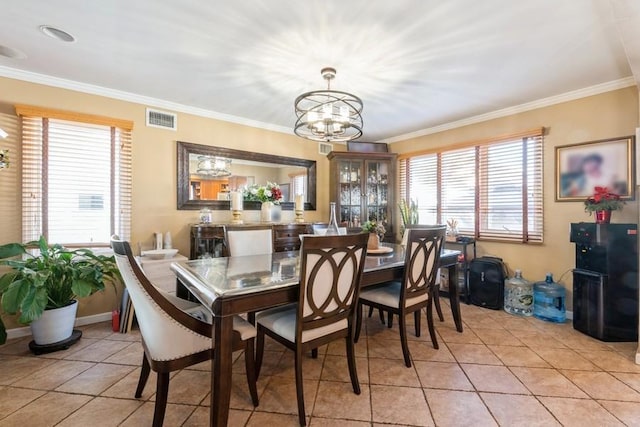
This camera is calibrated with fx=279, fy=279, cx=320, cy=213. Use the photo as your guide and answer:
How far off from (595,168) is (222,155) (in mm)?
4334

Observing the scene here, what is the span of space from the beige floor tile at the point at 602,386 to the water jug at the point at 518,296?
1.25m

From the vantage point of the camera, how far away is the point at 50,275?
2.43 metres

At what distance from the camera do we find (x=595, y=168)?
2934mm

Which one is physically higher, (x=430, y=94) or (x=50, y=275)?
(x=430, y=94)

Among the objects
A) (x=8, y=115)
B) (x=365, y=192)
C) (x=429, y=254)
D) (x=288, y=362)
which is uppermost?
(x=8, y=115)

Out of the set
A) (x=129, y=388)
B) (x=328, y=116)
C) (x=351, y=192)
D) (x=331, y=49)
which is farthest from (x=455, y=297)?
(x=129, y=388)

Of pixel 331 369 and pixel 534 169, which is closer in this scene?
pixel 331 369

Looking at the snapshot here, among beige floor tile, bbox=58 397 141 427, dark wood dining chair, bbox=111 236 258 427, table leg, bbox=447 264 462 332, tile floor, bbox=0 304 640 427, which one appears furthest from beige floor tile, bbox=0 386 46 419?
table leg, bbox=447 264 462 332

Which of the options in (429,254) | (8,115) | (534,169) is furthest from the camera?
(534,169)

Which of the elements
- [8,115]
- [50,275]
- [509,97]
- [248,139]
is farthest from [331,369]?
[8,115]

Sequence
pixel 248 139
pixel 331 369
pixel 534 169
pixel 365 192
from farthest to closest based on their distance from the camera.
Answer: pixel 365 192
pixel 248 139
pixel 534 169
pixel 331 369

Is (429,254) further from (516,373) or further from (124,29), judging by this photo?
(124,29)

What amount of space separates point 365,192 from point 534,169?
227 centimetres

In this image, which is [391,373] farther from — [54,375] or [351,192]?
[351,192]
